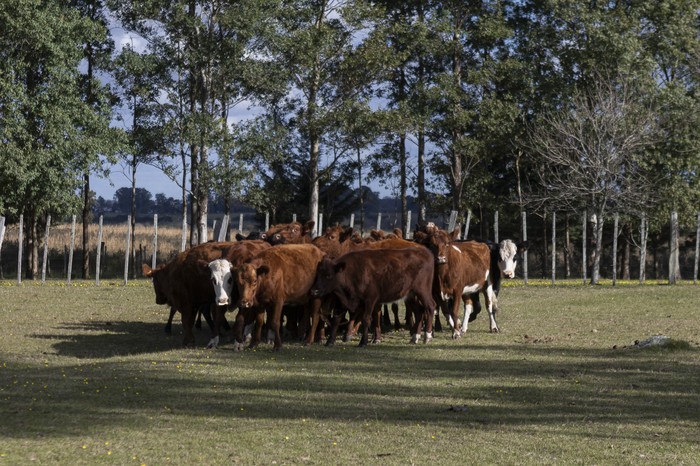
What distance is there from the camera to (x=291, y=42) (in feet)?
170

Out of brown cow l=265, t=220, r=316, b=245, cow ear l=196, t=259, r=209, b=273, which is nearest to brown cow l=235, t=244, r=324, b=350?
cow ear l=196, t=259, r=209, b=273

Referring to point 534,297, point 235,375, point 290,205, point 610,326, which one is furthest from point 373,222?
point 235,375

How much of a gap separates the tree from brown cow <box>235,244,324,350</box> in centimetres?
2427

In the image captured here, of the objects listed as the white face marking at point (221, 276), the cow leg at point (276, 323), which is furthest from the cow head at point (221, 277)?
the cow leg at point (276, 323)

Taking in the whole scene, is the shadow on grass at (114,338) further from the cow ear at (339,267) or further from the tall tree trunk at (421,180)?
the tall tree trunk at (421,180)

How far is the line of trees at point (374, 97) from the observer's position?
47938 mm

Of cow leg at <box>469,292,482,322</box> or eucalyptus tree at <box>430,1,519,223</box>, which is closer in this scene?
cow leg at <box>469,292,482,322</box>

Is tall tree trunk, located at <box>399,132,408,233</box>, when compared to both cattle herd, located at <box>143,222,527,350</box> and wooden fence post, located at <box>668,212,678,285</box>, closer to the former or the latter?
wooden fence post, located at <box>668,212,678,285</box>

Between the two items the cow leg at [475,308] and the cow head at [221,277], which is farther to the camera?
the cow leg at [475,308]

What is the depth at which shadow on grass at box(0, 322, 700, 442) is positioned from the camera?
1302 centimetres

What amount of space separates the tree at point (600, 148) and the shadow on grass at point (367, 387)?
25.3 meters

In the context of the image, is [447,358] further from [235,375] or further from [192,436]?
[192,436]

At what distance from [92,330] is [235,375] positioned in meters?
8.32

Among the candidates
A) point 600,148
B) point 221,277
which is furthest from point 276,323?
point 600,148
